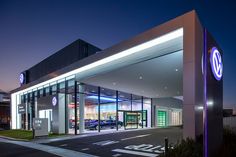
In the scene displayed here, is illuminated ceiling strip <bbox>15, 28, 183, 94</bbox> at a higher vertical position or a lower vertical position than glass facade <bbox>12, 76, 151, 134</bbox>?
higher

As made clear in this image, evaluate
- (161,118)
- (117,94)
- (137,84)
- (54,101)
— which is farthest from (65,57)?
(161,118)

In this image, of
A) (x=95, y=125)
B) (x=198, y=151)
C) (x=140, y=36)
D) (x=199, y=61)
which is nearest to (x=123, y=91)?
(x=95, y=125)

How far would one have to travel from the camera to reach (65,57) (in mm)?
31344

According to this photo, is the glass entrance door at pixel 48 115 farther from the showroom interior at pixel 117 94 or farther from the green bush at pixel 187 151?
the green bush at pixel 187 151

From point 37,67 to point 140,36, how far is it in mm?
31503

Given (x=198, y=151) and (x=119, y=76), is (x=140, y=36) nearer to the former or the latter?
(x=198, y=151)

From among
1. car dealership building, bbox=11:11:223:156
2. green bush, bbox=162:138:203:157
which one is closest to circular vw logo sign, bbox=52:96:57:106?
car dealership building, bbox=11:11:223:156

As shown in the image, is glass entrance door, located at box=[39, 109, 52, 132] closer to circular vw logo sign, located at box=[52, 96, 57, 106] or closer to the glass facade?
the glass facade

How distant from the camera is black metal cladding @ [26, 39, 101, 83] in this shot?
28827mm

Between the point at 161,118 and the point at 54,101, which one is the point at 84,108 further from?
the point at 161,118

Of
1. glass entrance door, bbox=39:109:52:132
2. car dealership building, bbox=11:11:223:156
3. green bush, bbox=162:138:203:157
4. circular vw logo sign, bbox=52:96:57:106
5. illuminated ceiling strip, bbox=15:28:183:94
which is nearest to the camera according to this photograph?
green bush, bbox=162:138:203:157

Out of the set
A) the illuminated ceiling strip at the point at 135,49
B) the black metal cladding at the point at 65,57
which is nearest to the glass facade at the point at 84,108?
the illuminated ceiling strip at the point at 135,49

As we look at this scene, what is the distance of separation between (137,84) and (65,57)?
12.6m

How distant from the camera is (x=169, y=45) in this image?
1175cm
